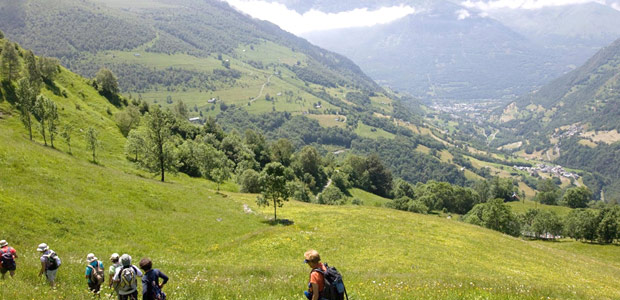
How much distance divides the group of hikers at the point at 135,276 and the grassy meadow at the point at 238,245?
2.62 ft

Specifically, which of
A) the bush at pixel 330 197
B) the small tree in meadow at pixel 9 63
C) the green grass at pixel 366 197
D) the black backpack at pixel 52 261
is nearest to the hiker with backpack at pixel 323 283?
the black backpack at pixel 52 261

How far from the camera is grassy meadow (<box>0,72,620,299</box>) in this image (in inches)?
671

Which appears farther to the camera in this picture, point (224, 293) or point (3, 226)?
point (3, 226)

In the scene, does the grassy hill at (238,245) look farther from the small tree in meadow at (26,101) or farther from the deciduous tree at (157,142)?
the small tree in meadow at (26,101)

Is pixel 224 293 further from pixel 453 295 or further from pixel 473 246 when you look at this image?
pixel 473 246

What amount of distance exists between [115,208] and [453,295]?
114 ft

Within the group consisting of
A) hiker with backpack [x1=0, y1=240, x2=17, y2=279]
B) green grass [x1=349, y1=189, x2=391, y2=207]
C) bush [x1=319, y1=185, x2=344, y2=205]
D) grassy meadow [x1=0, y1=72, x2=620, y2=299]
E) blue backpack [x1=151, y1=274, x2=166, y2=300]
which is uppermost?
blue backpack [x1=151, y1=274, x2=166, y2=300]

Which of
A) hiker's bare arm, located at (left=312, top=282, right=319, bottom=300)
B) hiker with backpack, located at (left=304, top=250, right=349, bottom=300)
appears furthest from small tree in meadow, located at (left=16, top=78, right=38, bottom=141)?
hiker's bare arm, located at (left=312, top=282, right=319, bottom=300)

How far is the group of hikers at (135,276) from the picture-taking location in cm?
941

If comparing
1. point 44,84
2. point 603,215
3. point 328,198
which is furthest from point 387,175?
point 44,84

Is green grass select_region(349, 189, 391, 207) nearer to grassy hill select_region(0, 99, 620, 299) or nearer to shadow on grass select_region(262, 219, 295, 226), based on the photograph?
grassy hill select_region(0, 99, 620, 299)

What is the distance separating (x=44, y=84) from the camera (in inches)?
3762

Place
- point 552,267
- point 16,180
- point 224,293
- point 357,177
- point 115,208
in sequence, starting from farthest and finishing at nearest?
1. point 357,177
2. point 552,267
3. point 115,208
4. point 16,180
5. point 224,293

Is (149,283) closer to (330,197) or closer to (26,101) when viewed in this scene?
(26,101)
